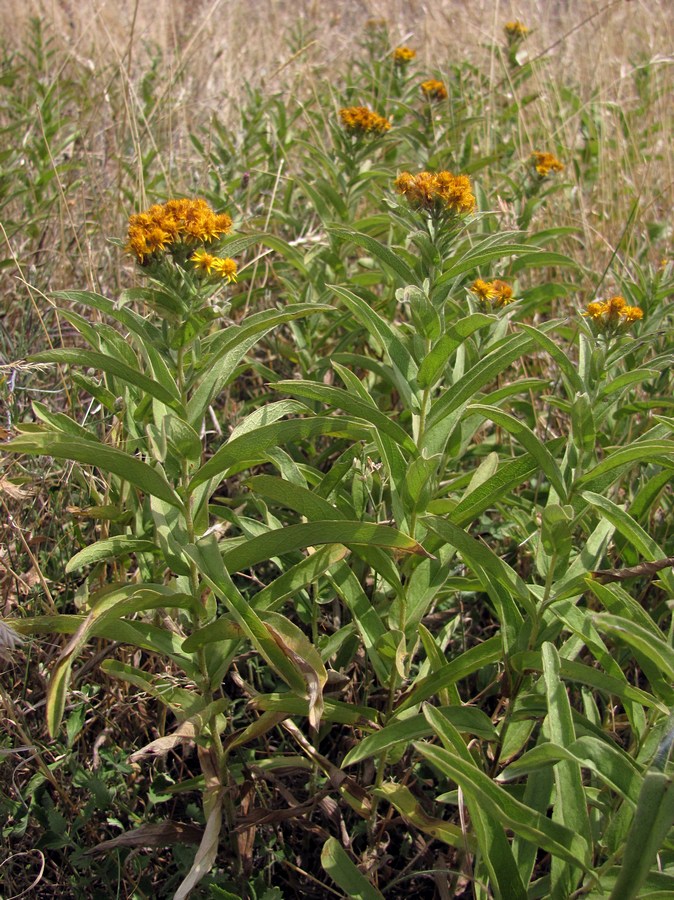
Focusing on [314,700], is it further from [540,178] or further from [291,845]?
[540,178]

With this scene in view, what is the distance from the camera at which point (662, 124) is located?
4.46m

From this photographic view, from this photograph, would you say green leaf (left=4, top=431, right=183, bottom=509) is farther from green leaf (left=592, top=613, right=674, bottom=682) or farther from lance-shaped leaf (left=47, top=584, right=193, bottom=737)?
green leaf (left=592, top=613, right=674, bottom=682)

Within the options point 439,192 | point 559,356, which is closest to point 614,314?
point 559,356

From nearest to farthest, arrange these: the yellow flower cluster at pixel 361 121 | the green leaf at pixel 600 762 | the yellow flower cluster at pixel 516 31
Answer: the green leaf at pixel 600 762, the yellow flower cluster at pixel 361 121, the yellow flower cluster at pixel 516 31

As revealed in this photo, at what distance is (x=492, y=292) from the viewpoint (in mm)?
2088

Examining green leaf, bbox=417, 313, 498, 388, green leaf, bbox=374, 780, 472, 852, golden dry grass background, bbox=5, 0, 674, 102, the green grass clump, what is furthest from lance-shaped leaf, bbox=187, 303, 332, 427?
golden dry grass background, bbox=5, 0, 674, 102

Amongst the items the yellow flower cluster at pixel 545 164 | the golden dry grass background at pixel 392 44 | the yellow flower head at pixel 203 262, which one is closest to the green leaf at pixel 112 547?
the yellow flower head at pixel 203 262

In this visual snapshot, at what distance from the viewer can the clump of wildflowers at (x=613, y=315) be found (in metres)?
1.77

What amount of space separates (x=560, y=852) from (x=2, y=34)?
671cm

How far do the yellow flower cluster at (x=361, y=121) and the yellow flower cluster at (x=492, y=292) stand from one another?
981 mm

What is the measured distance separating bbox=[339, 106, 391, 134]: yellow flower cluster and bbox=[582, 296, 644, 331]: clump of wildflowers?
1350mm

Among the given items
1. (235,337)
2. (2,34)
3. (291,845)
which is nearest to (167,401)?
(235,337)

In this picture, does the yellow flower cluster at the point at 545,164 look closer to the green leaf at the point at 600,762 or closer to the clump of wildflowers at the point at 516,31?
the clump of wildflowers at the point at 516,31

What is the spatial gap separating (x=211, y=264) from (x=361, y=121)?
1.49m
